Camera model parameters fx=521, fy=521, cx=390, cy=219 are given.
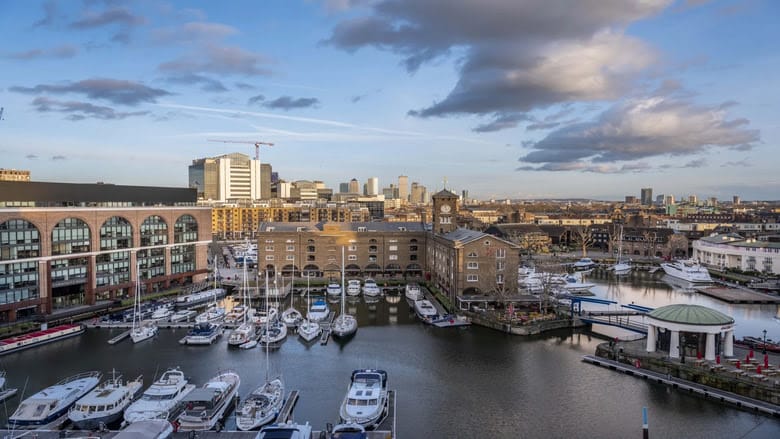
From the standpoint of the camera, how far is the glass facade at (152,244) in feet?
164

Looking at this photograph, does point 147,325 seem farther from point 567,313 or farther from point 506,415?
point 567,313

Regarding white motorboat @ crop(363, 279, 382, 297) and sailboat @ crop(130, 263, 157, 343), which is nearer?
sailboat @ crop(130, 263, 157, 343)

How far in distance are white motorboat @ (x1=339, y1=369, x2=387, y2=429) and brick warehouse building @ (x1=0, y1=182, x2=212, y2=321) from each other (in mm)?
29017

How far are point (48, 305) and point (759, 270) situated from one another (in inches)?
3069

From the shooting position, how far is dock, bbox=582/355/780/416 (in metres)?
24.0

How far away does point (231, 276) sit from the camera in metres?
61.2

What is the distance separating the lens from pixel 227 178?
162 metres

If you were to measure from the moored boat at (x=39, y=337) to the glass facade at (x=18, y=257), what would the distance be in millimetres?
4524

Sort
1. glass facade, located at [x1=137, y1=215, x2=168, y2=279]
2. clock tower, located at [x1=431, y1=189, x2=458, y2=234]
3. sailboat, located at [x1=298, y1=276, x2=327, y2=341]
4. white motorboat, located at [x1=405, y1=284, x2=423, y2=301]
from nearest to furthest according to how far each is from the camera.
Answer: sailboat, located at [x1=298, y1=276, x2=327, y2=341]
white motorboat, located at [x1=405, y1=284, x2=423, y2=301]
glass facade, located at [x1=137, y1=215, x2=168, y2=279]
clock tower, located at [x1=431, y1=189, x2=458, y2=234]

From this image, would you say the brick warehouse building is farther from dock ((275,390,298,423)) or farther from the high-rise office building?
the high-rise office building

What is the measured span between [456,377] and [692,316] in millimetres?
13717

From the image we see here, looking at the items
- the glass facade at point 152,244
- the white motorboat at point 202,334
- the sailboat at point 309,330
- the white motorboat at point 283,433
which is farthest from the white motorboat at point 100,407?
the glass facade at point 152,244

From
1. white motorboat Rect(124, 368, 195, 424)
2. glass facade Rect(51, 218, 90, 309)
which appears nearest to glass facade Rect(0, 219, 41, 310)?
glass facade Rect(51, 218, 90, 309)

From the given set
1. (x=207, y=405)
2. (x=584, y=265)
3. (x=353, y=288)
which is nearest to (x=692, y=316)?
(x=207, y=405)
